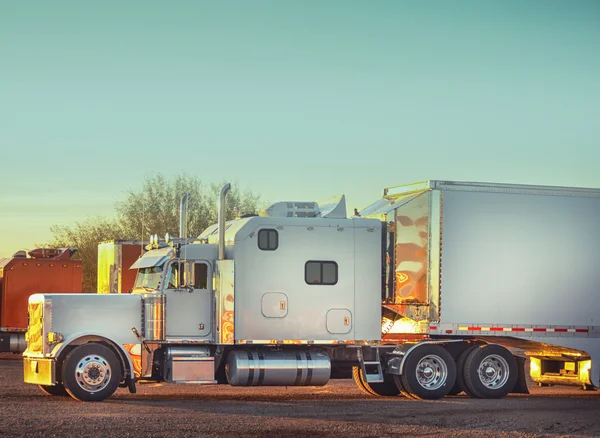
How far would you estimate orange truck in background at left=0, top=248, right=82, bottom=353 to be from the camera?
3434 cm

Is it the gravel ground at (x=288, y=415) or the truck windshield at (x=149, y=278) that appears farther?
the truck windshield at (x=149, y=278)

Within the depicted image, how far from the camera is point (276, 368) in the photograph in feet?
72.1

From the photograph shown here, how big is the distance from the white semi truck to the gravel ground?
0.58 m

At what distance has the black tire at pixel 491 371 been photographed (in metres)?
22.7

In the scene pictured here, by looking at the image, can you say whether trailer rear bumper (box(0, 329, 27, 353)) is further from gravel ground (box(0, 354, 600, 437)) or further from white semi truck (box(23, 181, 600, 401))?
white semi truck (box(23, 181, 600, 401))

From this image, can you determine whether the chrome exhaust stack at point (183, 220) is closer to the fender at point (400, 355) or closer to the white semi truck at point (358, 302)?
the white semi truck at point (358, 302)

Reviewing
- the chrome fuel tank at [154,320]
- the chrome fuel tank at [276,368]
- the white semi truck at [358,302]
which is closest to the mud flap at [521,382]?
the white semi truck at [358,302]

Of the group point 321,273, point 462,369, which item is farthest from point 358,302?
point 462,369

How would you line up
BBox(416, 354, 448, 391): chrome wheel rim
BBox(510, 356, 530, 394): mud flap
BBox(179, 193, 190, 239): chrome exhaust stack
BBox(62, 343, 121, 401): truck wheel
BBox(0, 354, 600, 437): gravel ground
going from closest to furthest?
BBox(0, 354, 600, 437): gravel ground < BBox(62, 343, 121, 401): truck wheel < BBox(416, 354, 448, 391): chrome wheel rim < BBox(510, 356, 530, 394): mud flap < BBox(179, 193, 190, 239): chrome exhaust stack

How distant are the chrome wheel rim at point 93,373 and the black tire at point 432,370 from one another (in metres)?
5.68

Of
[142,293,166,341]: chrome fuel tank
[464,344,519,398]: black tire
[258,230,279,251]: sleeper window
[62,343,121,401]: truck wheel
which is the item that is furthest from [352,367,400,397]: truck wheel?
[62,343,121,401]: truck wheel

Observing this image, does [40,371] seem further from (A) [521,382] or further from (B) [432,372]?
(A) [521,382]

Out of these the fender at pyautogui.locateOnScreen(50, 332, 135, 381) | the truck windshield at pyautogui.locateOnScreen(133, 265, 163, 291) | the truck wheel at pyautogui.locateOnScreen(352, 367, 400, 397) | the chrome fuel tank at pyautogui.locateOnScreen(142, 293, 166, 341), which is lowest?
the truck wheel at pyautogui.locateOnScreen(352, 367, 400, 397)

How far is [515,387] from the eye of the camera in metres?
23.0
